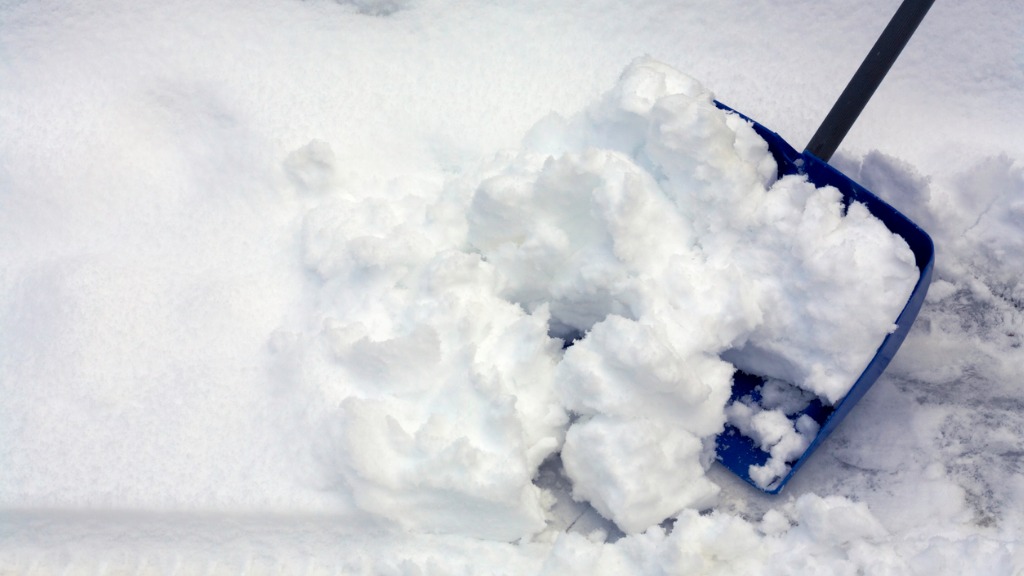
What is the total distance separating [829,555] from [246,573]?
0.69 meters

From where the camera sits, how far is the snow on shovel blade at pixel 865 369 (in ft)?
3.58

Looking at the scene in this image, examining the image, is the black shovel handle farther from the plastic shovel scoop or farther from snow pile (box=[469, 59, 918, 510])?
snow pile (box=[469, 59, 918, 510])

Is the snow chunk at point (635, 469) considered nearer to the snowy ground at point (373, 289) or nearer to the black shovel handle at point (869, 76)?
the snowy ground at point (373, 289)

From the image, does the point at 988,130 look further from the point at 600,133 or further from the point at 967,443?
the point at 600,133

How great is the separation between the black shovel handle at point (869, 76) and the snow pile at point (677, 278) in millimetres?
101

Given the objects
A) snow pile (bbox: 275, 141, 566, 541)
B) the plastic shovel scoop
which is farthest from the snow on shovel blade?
snow pile (bbox: 275, 141, 566, 541)

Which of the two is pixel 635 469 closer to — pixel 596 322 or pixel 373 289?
pixel 596 322

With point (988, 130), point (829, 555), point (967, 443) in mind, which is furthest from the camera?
point (988, 130)

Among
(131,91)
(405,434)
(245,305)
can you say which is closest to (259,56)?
(131,91)

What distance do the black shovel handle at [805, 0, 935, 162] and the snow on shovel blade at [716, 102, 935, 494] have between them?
0.05m

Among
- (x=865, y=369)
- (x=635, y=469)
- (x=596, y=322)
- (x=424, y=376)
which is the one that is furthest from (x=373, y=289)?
(x=865, y=369)

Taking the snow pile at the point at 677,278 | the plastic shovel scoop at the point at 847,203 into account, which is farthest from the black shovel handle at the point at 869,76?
the snow pile at the point at 677,278

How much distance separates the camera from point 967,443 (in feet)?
3.83

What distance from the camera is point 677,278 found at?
1096 mm
